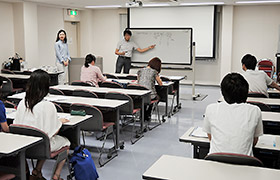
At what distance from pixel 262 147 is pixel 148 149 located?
2488mm

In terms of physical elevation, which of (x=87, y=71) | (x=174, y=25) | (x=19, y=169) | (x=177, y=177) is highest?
(x=174, y=25)

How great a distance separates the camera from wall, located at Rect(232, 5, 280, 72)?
34.3 ft

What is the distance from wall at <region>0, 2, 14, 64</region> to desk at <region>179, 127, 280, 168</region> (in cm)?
770

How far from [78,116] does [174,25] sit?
26.2ft

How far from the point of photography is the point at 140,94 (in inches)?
211

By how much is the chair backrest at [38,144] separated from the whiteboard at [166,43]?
20.2 ft

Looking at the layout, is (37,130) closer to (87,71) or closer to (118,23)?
(87,71)

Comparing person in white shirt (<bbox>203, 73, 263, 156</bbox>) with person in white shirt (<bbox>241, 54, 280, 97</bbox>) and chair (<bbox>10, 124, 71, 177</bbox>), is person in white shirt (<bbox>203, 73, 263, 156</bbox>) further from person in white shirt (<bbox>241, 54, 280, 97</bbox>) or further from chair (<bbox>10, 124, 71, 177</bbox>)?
person in white shirt (<bbox>241, 54, 280, 97</bbox>)

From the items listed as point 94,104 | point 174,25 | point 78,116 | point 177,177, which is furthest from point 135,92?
point 174,25

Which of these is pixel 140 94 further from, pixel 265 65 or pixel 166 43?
pixel 265 65

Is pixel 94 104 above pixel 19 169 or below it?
above

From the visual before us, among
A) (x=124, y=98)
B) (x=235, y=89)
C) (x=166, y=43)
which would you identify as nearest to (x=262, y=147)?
(x=235, y=89)

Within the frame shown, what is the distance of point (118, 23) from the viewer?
12359 mm

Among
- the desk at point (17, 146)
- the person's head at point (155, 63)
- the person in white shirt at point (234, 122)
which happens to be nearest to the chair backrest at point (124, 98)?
the person's head at point (155, 63)
